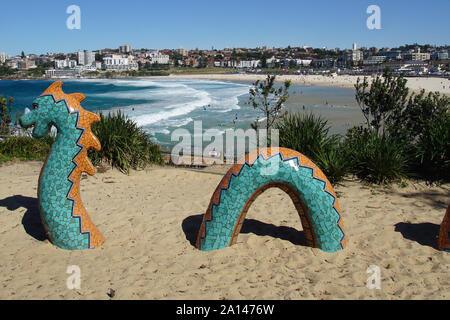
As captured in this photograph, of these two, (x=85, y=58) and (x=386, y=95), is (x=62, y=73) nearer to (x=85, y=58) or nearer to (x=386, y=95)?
(x=85, y=58)

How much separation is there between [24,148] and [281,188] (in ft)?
26.2

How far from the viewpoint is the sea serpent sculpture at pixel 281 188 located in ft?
14.4

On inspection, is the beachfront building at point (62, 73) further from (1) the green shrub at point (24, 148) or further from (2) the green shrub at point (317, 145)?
(2) the green shrub at point (317, 145)

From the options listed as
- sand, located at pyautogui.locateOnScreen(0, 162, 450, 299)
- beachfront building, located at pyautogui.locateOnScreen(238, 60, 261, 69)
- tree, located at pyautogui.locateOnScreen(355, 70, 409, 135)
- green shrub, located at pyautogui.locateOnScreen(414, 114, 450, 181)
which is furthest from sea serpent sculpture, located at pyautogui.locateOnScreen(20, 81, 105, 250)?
beachfront building, located at pyautogui.locateOnScreen(238, 60, 261, 69)

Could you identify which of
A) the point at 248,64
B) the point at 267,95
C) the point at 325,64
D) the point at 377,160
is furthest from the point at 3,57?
the point at 377,160

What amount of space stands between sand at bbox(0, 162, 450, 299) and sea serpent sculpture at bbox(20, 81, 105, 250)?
17.4 inches

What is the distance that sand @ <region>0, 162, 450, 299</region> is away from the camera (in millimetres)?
3941

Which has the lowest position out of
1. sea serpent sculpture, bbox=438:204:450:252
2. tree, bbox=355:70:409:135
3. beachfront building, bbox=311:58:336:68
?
sea serpent sculpture, bbox=438:204:450:252

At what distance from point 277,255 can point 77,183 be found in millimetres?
2688

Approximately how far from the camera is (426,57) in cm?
15838

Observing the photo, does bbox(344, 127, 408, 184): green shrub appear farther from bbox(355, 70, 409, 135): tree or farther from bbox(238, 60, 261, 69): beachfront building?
bbox(238, 60, 261, 69): beachfront building

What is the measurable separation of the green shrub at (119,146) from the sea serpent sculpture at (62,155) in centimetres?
377
